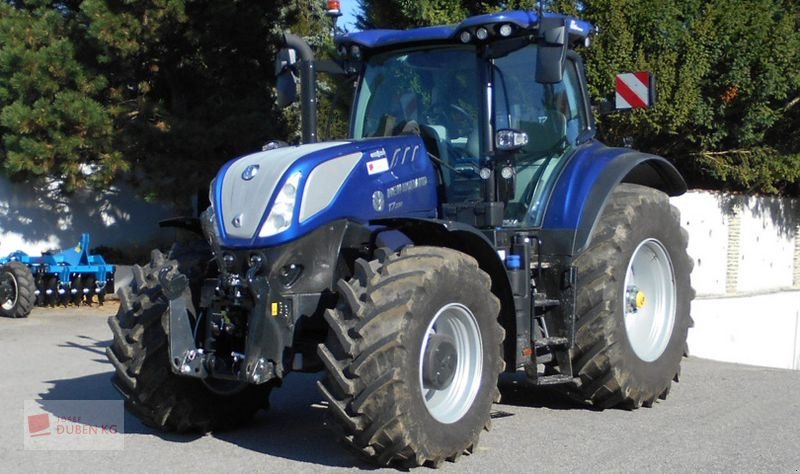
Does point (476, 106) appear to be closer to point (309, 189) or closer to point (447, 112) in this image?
point (447, 112)

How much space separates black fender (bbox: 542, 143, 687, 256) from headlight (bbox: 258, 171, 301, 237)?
209 centimetres

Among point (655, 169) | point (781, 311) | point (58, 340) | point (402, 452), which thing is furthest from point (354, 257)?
point (781, 311)

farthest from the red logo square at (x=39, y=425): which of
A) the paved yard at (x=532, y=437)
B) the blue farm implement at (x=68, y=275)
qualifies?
the blue farm implement at (x=68, y=275)

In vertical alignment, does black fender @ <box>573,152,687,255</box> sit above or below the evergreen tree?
below

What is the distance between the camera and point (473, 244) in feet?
21.0

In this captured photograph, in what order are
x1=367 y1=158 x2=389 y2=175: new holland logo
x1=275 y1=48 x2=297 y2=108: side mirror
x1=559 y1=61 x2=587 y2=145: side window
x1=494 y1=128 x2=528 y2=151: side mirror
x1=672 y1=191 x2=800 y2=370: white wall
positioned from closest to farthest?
x1=367 y1=158 x2=389 y2=175: new holland logo → x1=494 y1=128 x2=528 y2=151: side mirror → x1=275 y1=48 x2=297 y2=108: side mirror → x1=559 y1=61 x2=587 y2=145: side window → x1=672 y1=191 x2=800 y2=370: white wall

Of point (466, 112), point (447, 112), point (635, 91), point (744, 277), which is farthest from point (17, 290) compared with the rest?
point (744, 277)

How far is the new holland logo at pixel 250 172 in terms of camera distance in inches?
241

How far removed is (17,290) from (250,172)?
32.8 ft

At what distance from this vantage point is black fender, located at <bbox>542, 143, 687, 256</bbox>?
7074 millimetres

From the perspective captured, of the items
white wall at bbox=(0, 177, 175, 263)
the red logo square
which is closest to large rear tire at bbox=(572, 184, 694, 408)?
the red logo square

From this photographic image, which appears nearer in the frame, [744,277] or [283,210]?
[283,210]

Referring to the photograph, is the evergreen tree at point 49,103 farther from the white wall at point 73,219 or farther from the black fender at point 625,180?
the black fender at point 625,180

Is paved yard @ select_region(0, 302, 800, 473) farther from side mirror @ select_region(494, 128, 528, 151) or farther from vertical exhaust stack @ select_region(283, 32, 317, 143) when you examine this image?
vertical exhaust stack @ select_region(283, 32, 317, 143)
